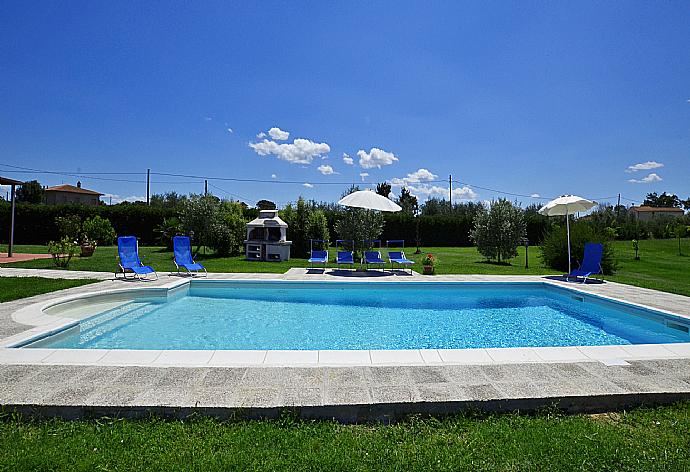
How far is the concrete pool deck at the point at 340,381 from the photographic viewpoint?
2883 millimetres

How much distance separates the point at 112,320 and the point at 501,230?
48.4 feet

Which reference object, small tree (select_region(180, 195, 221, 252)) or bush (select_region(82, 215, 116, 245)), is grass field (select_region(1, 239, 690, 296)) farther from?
bush (select_region(82, 215, 116, 245))

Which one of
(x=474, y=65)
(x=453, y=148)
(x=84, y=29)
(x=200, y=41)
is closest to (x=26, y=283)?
(x=84, y=29)

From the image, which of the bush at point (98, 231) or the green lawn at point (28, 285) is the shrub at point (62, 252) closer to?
the green lawn at point (28, 285)

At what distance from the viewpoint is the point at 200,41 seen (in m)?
13.1

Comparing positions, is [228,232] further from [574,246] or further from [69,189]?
[69,189]

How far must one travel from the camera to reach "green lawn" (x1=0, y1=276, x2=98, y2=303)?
7301 mm

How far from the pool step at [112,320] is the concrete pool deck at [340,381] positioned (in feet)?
5.85

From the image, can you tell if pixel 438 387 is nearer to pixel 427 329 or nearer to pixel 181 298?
pixel 427 329

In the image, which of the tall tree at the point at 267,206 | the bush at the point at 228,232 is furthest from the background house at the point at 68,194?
the bush at the point at 228,232

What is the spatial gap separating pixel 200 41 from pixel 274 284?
29.0 feet

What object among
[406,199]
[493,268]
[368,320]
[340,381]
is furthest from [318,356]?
[406,199]

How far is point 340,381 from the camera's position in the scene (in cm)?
334

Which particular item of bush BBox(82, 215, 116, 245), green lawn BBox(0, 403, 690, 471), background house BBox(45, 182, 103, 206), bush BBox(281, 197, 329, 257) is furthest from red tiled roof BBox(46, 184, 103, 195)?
green lawn BBox(0, 403, 690, 471)
